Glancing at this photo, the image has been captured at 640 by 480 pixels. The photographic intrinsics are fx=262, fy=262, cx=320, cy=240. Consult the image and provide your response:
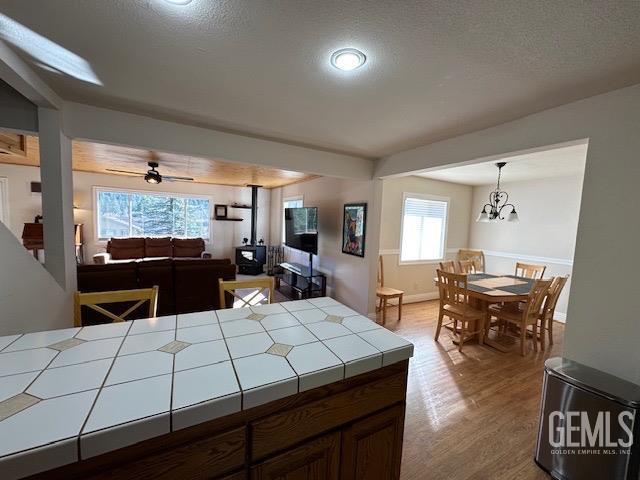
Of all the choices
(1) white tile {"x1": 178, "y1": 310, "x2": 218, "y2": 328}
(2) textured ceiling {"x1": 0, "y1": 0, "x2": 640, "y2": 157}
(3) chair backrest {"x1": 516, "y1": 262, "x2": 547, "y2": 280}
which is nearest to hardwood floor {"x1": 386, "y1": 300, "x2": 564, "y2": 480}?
(3) chair backrest {"x1": 516, "y1": 262, "x2": 547, "y2": 280}

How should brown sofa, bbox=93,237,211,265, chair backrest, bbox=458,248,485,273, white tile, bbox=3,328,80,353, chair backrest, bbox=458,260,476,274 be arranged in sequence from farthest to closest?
brown sofa, bbox=93,237,211,265
chair backrest, bbox=458,248,485,273
chair backrest, bbox=458,260,476,274
white tile, bbox=3,328,80,353

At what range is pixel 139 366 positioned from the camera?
95 cm

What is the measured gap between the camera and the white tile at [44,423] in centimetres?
62

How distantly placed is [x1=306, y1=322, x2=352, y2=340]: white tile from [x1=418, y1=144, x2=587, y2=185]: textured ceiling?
9.14ft

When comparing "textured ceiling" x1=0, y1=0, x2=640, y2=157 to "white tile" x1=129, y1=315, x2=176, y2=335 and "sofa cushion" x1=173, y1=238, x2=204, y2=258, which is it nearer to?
"white tile" x1=129, y1=315, x2=176, y2=335

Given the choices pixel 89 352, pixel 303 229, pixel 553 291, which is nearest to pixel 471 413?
pixel 553 291

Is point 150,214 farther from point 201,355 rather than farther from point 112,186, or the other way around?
point 201,355

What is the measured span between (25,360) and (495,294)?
12.2 ft

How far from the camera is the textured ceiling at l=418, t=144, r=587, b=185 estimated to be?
121 inches

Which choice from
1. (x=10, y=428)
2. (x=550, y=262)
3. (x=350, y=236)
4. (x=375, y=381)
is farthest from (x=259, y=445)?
(x=550, y=262)

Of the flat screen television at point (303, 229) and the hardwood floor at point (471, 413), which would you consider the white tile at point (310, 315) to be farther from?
the flat screen television at point (303, 229)

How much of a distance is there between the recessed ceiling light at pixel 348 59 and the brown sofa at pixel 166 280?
9.75 ft

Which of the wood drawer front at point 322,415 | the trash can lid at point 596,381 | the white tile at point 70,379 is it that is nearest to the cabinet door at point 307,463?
the wood drawer front at point 322,415

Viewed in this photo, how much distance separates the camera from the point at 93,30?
1.30 meters
